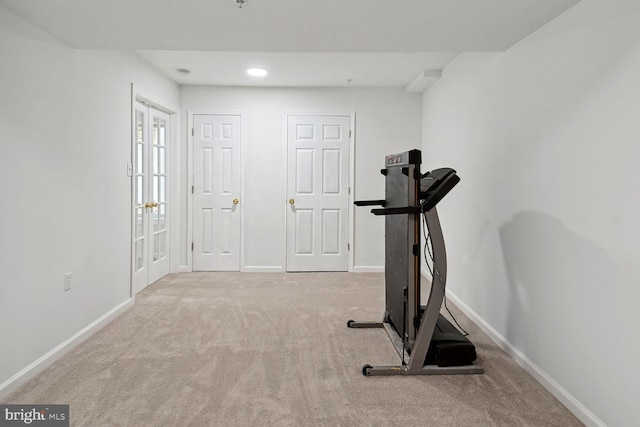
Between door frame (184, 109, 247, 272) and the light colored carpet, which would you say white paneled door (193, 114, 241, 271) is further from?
the light colored carpet

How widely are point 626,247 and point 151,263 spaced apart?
4.57 meters

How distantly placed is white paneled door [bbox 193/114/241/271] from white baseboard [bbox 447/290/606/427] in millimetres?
3228

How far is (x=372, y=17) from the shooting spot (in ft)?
8.33

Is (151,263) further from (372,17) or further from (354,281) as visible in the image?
(372,17)

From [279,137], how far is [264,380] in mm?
3776

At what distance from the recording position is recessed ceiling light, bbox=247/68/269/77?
492cm

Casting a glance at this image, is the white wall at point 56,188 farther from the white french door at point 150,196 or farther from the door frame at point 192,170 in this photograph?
the door frame at point 192,170

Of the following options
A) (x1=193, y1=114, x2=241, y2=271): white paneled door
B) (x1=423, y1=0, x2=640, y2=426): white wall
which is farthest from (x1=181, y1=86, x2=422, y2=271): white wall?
(x1=423, y1=0, x2=640, y2=426): white wall

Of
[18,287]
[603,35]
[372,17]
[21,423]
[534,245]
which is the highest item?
[372,17]

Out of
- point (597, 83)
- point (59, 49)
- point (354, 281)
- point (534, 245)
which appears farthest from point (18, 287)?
point (354, 281)

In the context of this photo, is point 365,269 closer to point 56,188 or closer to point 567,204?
point 567,204

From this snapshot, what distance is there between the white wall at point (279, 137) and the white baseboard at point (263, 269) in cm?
1

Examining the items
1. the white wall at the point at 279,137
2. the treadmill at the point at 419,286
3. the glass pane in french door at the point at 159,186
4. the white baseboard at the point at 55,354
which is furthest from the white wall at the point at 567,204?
the glass pane in french door at the point at 159,186

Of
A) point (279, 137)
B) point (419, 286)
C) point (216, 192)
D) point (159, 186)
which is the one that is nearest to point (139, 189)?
point (159, 186)
